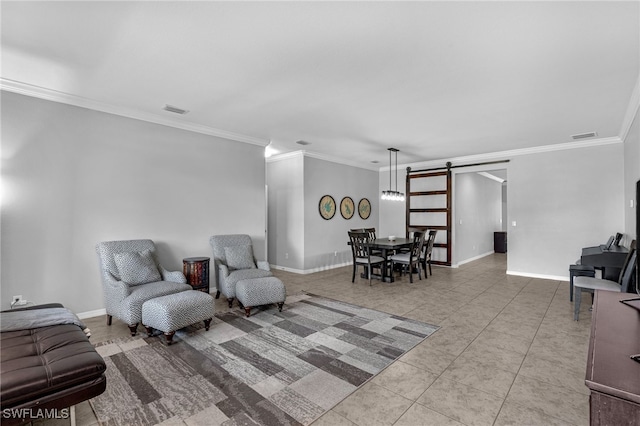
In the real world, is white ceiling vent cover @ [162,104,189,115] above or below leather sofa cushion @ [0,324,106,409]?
above

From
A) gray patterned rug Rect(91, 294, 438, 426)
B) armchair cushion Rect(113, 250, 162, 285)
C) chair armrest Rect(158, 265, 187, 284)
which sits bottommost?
gray patterned rug Rect(91, 294, 438, 426)

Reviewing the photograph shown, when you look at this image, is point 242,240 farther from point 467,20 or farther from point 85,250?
point 467,20

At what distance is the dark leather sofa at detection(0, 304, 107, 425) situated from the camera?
1498 millimetres

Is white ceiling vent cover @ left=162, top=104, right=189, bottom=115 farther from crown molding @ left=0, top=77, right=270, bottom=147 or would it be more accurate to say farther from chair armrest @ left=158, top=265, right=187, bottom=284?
chair armrest @ left=158, top=265, right=187, bottom=284

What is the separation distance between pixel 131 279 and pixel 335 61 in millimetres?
3297

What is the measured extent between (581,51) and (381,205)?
246 inches

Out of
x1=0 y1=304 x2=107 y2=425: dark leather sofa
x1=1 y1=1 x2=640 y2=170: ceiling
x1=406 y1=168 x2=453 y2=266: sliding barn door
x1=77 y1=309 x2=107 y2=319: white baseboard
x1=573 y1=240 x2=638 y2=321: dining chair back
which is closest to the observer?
x1=0 y1=304 x2=107 y2=425: dark leather sofa

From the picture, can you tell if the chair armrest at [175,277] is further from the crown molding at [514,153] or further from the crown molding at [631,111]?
the crown molding at [514,153]

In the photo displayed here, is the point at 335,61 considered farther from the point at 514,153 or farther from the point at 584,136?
the point at 514,153

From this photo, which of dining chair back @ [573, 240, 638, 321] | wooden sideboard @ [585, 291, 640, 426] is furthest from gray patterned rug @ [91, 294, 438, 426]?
dining chair back @ [573, 240, 638, 321]

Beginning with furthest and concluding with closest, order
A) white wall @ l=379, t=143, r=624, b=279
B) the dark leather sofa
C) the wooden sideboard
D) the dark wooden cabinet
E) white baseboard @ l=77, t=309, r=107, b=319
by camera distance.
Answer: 1. the dark wooden cabinet
2. white wall @ l=379, t=143, r=624, b=279
3. white baseboard @ l=77, t=309, r=107, b=319
4. the dark leather sofa
5. the wooden sideboard

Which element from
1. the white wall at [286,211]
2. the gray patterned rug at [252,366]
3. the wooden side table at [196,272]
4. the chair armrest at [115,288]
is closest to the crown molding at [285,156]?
the white wall at [286,211]

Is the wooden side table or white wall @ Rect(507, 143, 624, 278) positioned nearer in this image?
the wooden side table

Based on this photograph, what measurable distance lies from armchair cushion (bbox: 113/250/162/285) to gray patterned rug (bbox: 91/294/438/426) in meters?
0.71
